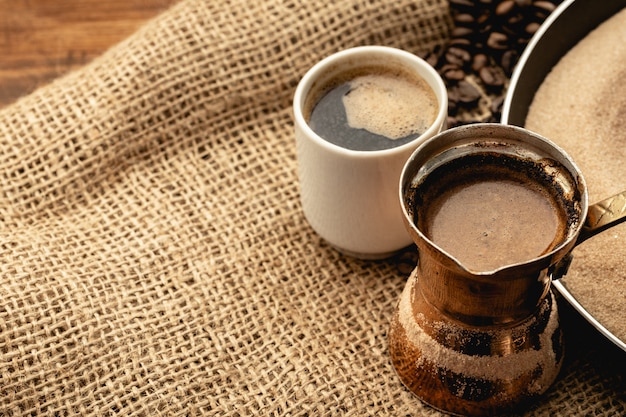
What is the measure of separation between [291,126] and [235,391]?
0.50m

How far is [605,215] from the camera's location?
90 centimetres

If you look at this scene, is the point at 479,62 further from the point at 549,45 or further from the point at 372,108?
the point at 372,108

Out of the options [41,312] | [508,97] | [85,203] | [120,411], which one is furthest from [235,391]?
[508,97]

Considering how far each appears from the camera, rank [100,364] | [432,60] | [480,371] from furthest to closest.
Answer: [432,60]
[100,364]
[480,371]

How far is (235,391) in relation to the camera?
114cm

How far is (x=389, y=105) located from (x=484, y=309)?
0.36m

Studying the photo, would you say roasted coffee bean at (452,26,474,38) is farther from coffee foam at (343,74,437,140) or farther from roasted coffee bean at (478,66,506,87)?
coffee foam at (343,74,437,140)

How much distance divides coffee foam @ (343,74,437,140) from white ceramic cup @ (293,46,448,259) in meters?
0.02

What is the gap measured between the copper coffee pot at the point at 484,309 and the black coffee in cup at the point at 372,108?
0.51ft

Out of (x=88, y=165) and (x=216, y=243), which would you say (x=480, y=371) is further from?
(x=88, y=165)

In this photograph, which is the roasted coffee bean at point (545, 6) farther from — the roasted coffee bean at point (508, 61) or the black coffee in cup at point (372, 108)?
the black coffee in cup at point (372, 108)

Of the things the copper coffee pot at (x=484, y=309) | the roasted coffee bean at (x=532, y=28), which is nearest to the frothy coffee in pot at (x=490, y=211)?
the copper coffee pot at (x=484, y=309)

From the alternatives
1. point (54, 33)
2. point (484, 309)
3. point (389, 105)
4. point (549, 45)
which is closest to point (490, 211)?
point (484, 309)

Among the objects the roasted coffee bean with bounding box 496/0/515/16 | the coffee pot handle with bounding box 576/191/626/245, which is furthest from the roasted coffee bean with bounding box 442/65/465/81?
the coffee pot handle with bounding box 576/191/626/245
